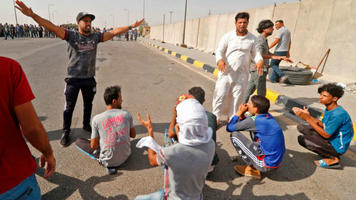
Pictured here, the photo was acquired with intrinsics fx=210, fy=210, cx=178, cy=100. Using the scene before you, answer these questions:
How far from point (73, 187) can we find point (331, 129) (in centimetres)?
313

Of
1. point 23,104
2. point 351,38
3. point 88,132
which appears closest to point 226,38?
point 88,132

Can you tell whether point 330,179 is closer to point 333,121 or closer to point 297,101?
point 333,121

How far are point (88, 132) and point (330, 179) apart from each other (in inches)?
137

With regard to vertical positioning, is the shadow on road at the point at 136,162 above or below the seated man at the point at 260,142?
below

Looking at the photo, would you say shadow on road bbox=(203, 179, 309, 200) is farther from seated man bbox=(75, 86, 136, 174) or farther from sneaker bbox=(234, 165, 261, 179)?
seated man bbox=(75, 86, 136, 174)

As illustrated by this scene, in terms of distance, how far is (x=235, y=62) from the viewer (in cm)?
359

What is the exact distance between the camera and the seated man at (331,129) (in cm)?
262

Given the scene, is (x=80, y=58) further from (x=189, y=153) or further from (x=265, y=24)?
(x=265, y=24)

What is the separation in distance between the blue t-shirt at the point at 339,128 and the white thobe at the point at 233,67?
1.40 m

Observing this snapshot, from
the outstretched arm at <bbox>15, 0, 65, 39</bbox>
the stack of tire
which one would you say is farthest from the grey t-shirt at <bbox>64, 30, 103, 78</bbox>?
the stack of tire

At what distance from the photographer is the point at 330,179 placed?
256 centimetres

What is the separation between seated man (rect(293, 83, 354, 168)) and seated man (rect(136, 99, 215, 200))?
183 cm

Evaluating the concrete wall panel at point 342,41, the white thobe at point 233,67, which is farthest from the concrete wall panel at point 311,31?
the white thobe at point 233,67

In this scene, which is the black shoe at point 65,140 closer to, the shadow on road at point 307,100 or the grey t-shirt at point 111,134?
the grey t-shirt at point 111,134
